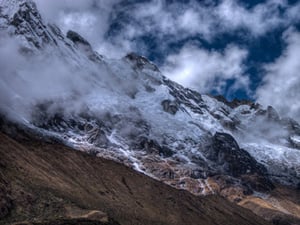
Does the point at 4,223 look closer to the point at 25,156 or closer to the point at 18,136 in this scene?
the point at 25,156

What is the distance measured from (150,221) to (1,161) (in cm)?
4986

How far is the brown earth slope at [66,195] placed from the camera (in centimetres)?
12169

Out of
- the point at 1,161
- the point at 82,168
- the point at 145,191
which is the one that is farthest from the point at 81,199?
the point at 145,191

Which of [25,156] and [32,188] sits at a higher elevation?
[25,156]

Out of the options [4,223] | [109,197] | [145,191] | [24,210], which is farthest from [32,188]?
[145,191]

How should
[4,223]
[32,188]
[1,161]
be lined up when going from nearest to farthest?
1. [4,223]
2. [32,188]
3. [1,161]

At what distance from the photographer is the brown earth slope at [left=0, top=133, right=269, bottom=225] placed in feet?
399

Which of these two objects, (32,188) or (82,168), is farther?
(82,168)

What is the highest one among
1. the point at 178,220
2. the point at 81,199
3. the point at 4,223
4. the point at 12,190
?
the point at 178,220

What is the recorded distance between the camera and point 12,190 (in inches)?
5032

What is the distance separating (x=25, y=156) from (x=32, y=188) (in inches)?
1282

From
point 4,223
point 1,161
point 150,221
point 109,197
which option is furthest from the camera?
point 109,197

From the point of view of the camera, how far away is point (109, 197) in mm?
172000

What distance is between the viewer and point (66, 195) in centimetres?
14288
